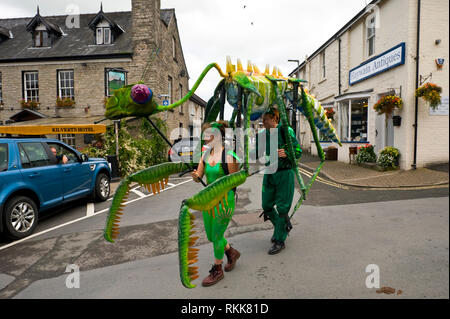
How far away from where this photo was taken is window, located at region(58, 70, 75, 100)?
1692cm

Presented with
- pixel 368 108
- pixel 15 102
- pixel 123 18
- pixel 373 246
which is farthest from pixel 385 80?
pixel 15 102

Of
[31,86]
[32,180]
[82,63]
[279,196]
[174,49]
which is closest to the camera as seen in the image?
[279,196]

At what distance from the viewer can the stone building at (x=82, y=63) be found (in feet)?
52.5

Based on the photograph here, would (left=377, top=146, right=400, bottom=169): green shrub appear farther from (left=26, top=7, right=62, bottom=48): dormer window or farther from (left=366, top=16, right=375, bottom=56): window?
(left=26, top=7, right=62, bottom=48): dormer window

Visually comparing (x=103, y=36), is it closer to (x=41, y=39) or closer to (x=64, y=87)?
(x=64, y=87)

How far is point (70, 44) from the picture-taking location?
17.7m

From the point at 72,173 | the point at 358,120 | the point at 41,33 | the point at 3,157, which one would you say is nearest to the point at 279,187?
the point at 3,157

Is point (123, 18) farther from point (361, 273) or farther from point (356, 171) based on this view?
point (361, 273)

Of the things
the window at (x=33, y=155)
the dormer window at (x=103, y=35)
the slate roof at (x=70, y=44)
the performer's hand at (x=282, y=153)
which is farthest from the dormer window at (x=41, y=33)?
the performer's hand at (x=282, y=153)

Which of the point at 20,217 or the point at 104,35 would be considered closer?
the point at 20,217

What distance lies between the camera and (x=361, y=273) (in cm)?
309

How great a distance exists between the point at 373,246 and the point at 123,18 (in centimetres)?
2093

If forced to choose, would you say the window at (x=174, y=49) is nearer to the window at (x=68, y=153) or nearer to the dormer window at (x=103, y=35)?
the dormer window at (x=103, y=35)

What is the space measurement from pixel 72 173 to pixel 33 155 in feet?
3.36
